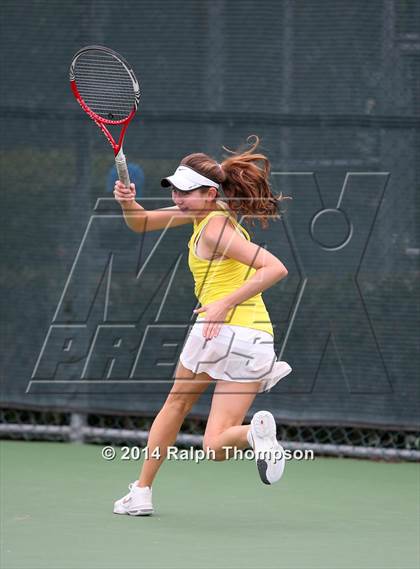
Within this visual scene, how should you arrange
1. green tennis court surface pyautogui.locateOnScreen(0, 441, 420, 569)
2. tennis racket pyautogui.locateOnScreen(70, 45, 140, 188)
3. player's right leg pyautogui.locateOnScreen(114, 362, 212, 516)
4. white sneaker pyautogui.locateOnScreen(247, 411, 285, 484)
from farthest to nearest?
tennis racket pyautogui.locateOnScreen(70, 45, 140, 188)
player's right leg pyautogui.locateOnScreen(114, 362, 212, 516)
white sneaker pyautogui.locateOnScreen(247, 411, 285, 484)
green tennis court surface pyautogui.locateOnScreen(0, 441, 420, 569)

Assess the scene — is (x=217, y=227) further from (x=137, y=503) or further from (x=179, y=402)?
(x=137, y=503)

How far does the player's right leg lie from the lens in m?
4.91

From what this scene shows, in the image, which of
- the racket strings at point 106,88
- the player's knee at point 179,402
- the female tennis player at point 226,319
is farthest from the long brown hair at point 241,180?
Result: the player's knee at point 179,402

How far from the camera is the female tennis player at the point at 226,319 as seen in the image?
4641mm

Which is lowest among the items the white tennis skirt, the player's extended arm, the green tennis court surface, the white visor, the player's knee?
the green tennis court surface

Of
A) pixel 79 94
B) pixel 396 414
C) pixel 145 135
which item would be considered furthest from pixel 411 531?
pixel 145 135

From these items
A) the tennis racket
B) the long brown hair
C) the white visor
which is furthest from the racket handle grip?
the tennis racket

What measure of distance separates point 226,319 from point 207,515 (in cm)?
89

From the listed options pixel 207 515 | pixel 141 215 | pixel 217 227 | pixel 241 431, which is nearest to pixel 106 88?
pixel 141 215

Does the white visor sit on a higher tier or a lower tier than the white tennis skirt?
higher

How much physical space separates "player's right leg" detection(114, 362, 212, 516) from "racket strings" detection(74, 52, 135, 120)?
1.20 m

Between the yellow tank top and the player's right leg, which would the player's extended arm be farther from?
the player's right leg

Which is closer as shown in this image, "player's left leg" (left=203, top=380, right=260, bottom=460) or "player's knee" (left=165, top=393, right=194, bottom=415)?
"player's left leg" (left=203, top=380, right=260, bottom=460)

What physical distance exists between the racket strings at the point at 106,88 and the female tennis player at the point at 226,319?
67 centimetres
